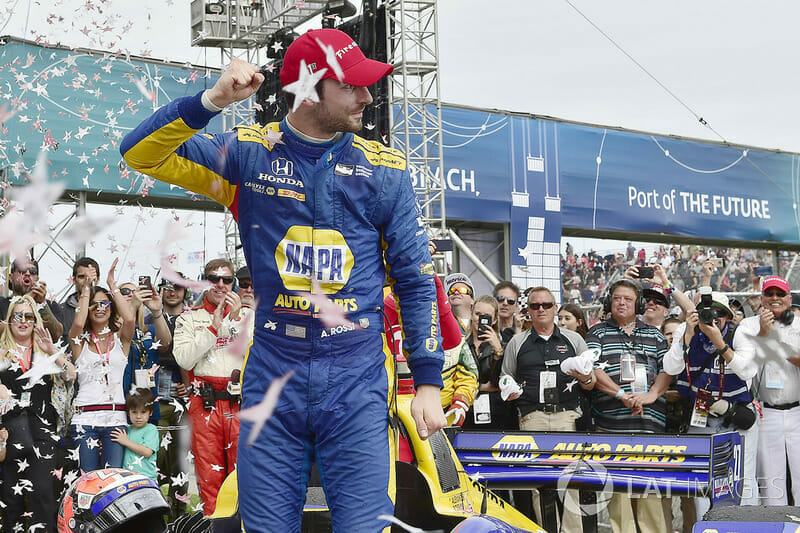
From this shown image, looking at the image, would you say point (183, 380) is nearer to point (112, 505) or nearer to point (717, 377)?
point (112, 505)

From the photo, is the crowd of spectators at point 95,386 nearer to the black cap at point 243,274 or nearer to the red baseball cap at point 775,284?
the black cap at point 243,274

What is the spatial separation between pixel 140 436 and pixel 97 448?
0.31 metres

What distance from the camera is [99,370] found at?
6.82 meters

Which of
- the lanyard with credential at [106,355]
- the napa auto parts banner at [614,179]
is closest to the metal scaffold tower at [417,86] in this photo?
the napa auto parts banner at [614,179]

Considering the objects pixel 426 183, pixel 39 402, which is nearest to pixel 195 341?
pixel 39 402

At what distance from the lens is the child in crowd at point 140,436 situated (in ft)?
21.9

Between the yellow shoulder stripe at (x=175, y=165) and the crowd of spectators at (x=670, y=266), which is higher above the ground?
the yellow shoulder stripe at (x=175, y=165)

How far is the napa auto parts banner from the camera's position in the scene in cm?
1756

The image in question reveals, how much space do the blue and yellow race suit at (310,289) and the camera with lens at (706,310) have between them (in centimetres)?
414

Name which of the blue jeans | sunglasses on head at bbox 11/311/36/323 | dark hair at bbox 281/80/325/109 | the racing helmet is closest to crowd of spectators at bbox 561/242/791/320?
the blue jeans

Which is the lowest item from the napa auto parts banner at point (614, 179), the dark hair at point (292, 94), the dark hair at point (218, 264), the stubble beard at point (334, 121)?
the dark hair at point (218, 264)

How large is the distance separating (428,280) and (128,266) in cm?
409

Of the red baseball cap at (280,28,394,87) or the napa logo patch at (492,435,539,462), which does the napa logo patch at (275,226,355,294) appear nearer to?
the red baseball cap at (280,28,394,87)

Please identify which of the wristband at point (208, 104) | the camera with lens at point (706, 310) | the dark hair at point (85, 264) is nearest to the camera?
the wristband at point (208, 104)
